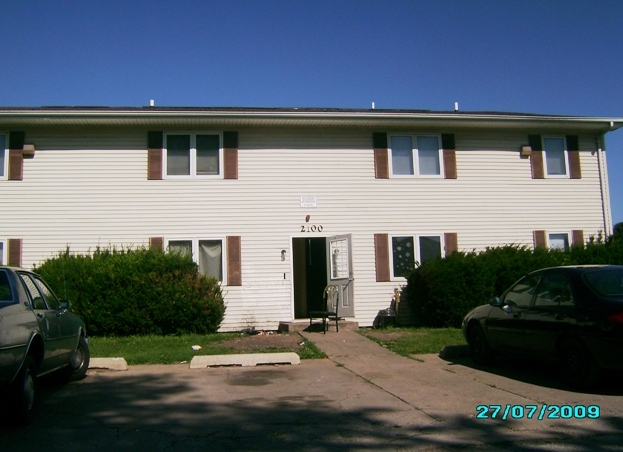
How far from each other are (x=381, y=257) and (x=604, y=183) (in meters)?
7.23

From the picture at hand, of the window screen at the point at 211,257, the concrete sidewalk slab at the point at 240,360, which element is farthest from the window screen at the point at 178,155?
the concrete sidewalk slab at the point at 240,360

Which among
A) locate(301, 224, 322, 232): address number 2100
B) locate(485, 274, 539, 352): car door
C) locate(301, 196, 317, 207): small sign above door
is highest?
locate(301, 196, 317, 207): small sign above door

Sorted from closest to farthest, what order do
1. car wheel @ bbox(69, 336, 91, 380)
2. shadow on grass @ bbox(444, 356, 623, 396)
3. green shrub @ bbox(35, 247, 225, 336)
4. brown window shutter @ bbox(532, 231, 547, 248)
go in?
shadow on grass @ bbox(444, 356, 623, 396) → car wheel @ bbox(69, 336, 91, 380) → green shrub @ bbox(35, 247, 225, 336) → brown window shutter @ bbox(532, 231, 547, 248)

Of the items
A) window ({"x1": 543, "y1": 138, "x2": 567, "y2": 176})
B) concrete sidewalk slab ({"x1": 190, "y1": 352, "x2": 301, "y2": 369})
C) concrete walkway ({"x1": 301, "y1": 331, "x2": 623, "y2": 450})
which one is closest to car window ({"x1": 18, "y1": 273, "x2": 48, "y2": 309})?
concrete sidewalk slab ({"x1": 190, "y1": 352, "x2": 301, "y2": 369})

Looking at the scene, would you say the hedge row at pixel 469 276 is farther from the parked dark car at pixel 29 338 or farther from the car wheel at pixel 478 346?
the parked dark car at pixel 29 338

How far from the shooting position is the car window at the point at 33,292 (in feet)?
24.2

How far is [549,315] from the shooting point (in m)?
8.31

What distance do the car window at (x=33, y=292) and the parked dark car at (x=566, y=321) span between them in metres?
6.47

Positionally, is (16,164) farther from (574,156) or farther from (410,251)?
(574,156)

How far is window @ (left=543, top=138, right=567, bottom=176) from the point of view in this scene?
59.3ft

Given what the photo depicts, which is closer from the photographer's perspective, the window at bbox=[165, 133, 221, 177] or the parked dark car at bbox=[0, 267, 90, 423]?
the parked dark car at bbox=[0, 267, 90, 423]

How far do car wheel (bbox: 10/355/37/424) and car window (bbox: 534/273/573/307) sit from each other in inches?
257

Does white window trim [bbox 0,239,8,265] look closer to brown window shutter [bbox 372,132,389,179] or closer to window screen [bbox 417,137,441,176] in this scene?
brown window shutter [bbox 372,132,389,179]

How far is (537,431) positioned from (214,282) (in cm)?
1007
